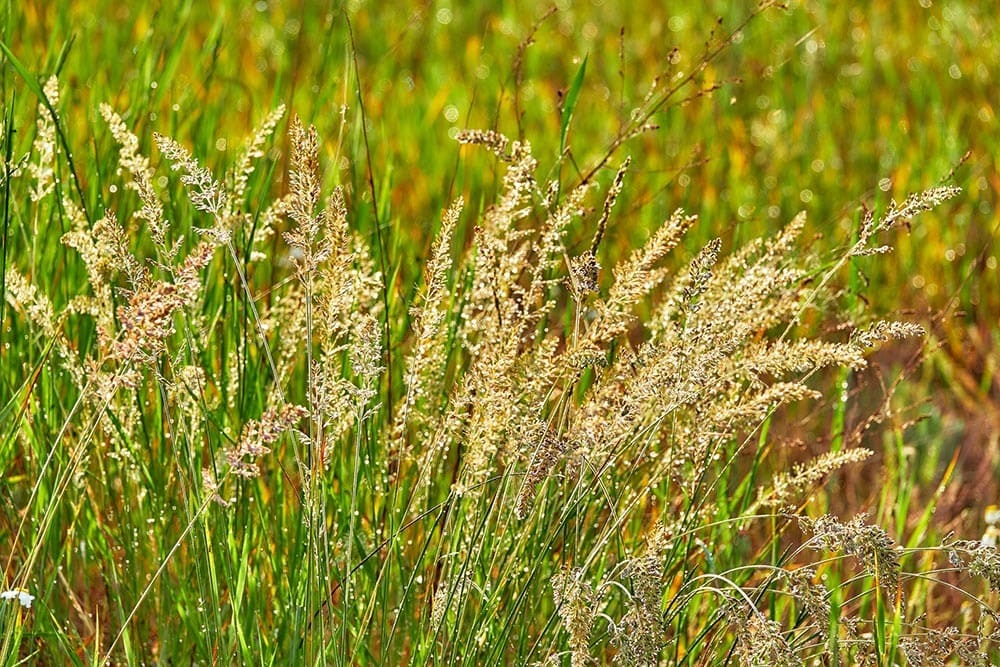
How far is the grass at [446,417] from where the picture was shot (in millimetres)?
1227

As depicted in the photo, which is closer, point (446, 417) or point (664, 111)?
point (446, 417)

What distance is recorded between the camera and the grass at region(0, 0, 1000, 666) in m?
1.23

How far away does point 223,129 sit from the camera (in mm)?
3432

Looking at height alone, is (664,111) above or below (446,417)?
above

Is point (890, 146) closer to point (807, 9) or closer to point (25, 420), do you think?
point (807, 9)

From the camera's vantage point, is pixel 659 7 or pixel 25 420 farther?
pixel 659 7

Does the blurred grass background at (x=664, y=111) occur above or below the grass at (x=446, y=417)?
above

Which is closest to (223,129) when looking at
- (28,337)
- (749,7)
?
(28,337)

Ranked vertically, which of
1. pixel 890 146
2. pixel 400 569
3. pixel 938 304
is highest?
pixel 890 146

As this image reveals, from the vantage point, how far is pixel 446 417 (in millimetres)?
1452

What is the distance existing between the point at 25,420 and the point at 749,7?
3.76 m

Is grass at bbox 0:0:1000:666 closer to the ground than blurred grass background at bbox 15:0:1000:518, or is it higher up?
closer to the ground

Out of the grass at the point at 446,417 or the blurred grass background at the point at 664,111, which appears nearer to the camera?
the grass at the point at 446,417

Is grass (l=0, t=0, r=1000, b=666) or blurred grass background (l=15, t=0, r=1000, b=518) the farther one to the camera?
blurred grass background (l=15, t=0, r=1000, b=518)
